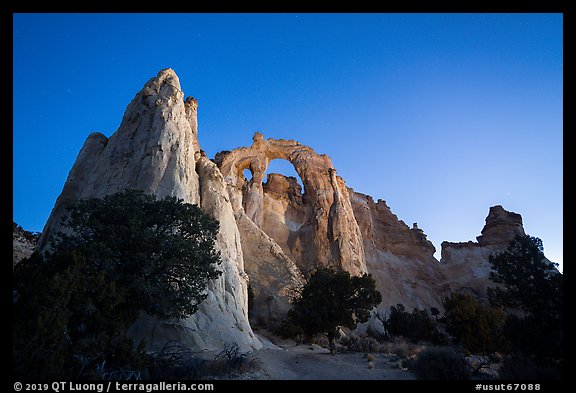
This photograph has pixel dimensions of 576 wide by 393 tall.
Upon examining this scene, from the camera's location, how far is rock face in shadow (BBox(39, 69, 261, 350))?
741 inches

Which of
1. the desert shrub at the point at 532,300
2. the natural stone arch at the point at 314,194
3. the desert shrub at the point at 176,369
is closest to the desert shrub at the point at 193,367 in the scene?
the desert shrub at the point at 176,369

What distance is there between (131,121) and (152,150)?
4969mm

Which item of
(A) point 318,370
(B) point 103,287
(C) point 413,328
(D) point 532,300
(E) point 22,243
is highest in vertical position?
(E) point 22,243

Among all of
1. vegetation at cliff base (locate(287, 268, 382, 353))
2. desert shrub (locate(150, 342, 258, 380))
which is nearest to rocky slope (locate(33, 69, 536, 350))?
vegetation at cliff base (locate(287, 268, 382, 353))

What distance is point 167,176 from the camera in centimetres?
2184

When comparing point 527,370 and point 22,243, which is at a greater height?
point 22,243

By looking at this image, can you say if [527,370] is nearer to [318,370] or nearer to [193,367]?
[318,370]

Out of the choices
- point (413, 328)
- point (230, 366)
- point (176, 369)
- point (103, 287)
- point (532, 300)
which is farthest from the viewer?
point (413, 328)

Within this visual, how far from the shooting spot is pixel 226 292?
20.2m

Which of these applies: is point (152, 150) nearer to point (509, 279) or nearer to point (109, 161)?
point (109, 161)

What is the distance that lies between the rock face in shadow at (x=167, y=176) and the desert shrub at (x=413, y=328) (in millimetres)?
18067

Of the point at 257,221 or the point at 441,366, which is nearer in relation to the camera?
the point at 441,366

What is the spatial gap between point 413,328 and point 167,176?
26.6m

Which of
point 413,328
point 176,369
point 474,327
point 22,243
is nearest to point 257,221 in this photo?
point 413,328
